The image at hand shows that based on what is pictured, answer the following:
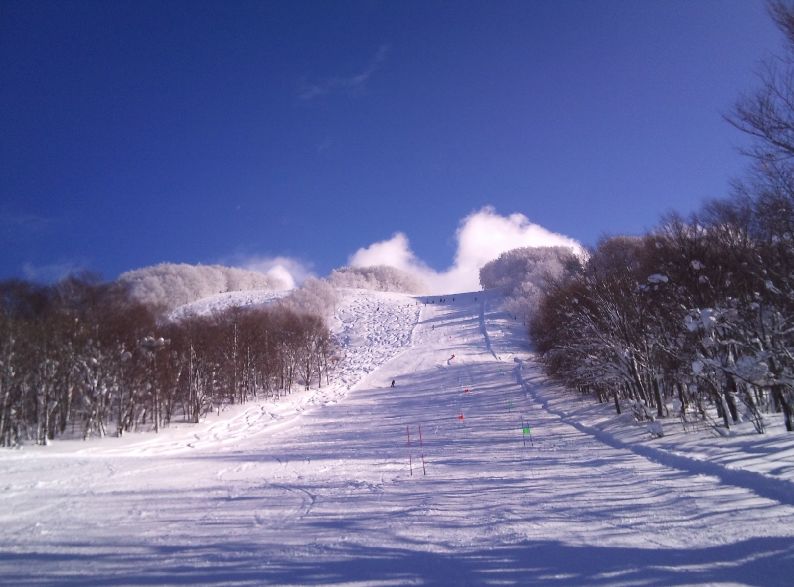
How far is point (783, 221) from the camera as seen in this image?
407 inches

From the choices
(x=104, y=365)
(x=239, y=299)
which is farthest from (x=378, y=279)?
(x=104, y=365)

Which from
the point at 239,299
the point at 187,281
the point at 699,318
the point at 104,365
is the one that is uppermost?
the point at 187,281

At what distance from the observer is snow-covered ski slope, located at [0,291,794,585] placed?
20.2 feet

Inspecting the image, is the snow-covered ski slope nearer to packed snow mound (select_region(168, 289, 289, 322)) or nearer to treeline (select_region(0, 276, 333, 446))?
treeline (select_region(0, 276, 333, 446))

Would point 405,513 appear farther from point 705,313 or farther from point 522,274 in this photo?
point 522,274

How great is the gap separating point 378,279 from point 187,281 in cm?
6835

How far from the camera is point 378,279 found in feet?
589

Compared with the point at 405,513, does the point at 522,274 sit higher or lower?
higher

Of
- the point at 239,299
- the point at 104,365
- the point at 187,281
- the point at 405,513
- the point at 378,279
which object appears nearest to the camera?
the point at 405,513

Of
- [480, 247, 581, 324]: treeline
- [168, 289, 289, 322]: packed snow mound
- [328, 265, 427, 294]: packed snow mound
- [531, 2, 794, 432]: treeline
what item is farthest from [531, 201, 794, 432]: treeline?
[328, 265, 427, 294]: packed snow mound

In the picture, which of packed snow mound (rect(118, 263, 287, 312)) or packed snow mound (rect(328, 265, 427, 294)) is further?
packed snow mound (rect(328, 265, 427, 294))

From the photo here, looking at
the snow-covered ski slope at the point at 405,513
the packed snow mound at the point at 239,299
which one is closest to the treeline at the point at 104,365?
the snow-covered ski slope at the point at 405,513

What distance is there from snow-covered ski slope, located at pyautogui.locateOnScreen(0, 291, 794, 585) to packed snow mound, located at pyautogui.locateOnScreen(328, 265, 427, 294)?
143870 mm

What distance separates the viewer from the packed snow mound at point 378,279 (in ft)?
551
